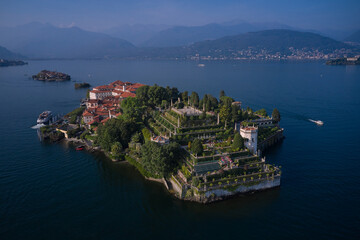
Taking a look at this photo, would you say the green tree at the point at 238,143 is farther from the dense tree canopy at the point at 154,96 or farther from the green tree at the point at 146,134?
the dense tree canopy at the point at 154,96

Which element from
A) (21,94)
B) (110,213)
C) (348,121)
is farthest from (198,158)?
(21,94)

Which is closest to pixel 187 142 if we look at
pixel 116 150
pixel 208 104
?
pixel 116 150

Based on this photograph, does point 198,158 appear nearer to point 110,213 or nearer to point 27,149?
point 110,213

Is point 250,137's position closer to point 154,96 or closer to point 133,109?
point 133,109

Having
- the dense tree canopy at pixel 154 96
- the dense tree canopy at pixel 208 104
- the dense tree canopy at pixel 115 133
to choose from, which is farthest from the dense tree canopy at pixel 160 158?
the dense tree canopy at pixel 154 96

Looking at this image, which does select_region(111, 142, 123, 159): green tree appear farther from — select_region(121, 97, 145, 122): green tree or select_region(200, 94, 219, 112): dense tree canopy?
select_region(200, 94, 219, 112): dense tree canopy

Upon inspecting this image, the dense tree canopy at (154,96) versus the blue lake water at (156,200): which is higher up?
the dense tree canopy at (154,96)

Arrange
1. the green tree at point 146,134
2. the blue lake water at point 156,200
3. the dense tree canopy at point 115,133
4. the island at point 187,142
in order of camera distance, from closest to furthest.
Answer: the blue lake water at point 156,200
the island at point 187,142
the green tree at point 146,134
the dense tree canopy at point 115,133

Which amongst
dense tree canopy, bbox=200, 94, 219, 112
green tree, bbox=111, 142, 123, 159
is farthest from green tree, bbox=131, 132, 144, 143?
dense tree canopy, bbox=200, 94, 219, 112
